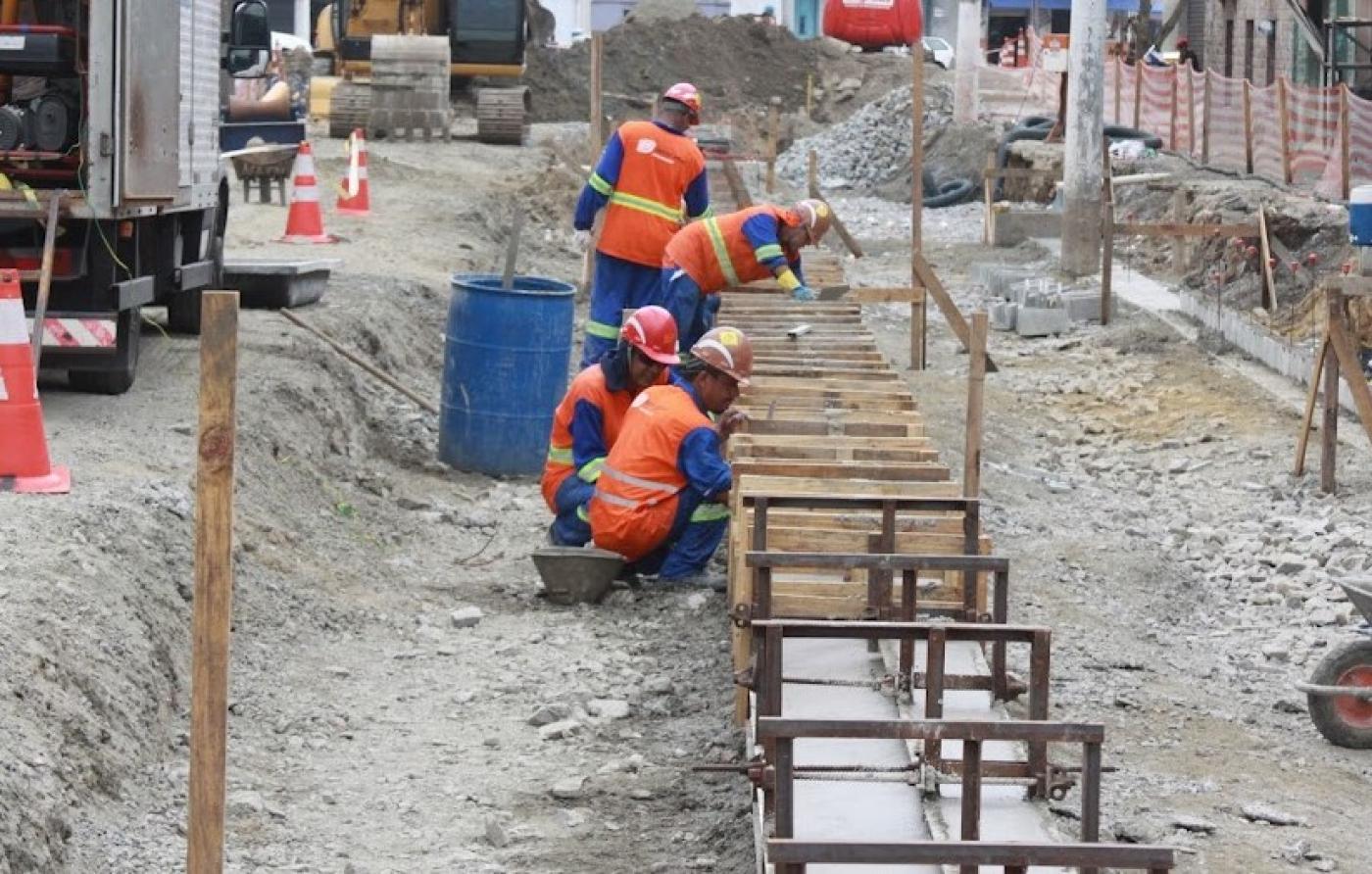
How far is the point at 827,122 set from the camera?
5053cm

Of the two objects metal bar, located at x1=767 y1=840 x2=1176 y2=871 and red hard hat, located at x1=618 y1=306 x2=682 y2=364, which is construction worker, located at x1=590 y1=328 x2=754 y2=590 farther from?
metal bar, located at x1=767 y1=840 x2=1176 y2=871

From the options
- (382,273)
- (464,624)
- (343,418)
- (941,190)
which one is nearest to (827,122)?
(941,190)

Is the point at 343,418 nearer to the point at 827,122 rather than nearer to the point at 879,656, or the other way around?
the point at 879,656

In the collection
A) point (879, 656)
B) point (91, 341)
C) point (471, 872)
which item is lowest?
point (471, 872)

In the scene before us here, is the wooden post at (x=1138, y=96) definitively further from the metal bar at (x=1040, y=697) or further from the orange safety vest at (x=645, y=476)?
the metal bar at (x=1040, y=697)

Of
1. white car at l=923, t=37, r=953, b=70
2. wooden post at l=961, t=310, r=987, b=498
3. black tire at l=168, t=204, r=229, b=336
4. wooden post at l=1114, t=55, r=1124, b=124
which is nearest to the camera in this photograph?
wooden post at l=961, t=310, r=987, b=498

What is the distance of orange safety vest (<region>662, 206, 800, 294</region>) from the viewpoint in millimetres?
12031

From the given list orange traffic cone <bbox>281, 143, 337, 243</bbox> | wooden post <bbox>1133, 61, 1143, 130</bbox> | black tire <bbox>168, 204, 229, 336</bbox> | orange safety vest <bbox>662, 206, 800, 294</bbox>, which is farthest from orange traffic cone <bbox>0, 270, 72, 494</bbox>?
wooden post <bbox>1133, 61, 1143, 130</bbox>

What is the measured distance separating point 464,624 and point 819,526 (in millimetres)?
1996

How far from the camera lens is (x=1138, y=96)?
1350 inches

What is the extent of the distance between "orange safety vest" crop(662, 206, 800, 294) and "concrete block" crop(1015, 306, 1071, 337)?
28.5 ft

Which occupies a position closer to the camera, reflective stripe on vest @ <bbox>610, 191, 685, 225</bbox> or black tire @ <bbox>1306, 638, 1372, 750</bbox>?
black tire @ <bbox>1306, 638, 1372, 750</bbox>

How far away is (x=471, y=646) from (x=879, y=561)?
2.51 metres

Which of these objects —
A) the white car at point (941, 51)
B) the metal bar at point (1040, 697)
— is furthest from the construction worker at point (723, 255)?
the white car at point (941, 51)
